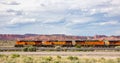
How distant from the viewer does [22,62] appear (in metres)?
33.9

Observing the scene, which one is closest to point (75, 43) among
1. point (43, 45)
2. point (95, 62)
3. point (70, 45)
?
point (70, 45)

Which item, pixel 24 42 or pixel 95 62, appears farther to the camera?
pixel 24 42

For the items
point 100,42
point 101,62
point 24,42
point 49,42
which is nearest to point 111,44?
point 100,42

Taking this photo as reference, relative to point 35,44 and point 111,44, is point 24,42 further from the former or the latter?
point 111,44

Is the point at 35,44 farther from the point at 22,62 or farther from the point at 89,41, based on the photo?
the point at 22,62

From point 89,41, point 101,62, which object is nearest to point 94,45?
point 89,41

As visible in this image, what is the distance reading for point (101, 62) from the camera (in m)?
35.2

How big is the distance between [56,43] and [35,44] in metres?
5.35

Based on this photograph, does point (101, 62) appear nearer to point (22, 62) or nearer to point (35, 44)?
point (22, 62)

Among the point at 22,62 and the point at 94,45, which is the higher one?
the point at 22,62

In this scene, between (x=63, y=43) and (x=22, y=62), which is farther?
(x=63, y=43)

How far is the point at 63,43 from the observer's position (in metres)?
84.1

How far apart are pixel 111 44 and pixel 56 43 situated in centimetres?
1337

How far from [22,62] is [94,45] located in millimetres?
49446
